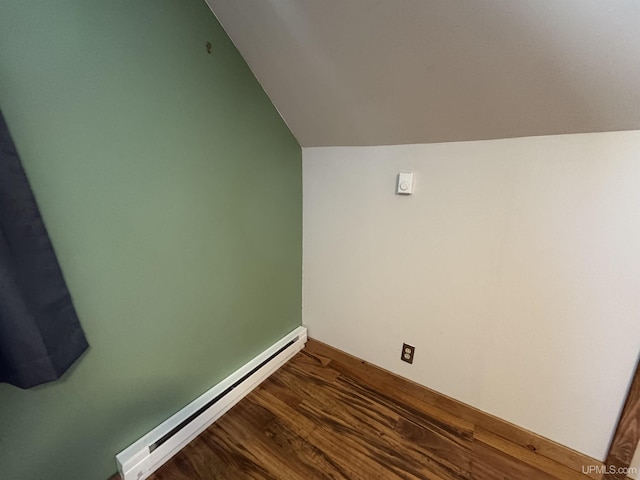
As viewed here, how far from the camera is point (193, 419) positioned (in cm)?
124

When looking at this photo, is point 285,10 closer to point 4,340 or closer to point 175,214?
point 175,214

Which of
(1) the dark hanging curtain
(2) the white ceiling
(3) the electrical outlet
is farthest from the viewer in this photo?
(3) the electrical outlet

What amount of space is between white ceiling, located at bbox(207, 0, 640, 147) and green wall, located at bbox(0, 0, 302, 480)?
0.89ft

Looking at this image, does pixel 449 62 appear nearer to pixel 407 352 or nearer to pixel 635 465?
pixel 407 352

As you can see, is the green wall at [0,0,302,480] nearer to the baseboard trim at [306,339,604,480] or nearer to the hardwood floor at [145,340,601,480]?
the hardwood floor at [145,340,601,480]

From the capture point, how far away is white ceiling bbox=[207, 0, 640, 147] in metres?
0.76

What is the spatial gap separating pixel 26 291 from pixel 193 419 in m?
0.89

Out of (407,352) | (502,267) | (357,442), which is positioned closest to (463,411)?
(407,352)

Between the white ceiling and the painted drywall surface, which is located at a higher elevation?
the white ceiling

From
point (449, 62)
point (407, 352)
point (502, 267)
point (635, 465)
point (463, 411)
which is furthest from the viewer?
point (407, 352)

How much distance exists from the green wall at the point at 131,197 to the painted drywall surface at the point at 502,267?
0.63 metres

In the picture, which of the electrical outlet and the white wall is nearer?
the white wall

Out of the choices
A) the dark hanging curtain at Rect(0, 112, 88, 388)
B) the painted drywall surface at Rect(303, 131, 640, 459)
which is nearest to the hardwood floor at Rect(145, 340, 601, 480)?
the painted drywall surface at Rect(303, 131, 640, 459)

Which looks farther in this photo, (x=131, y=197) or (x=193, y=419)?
(x=193, y=419)
